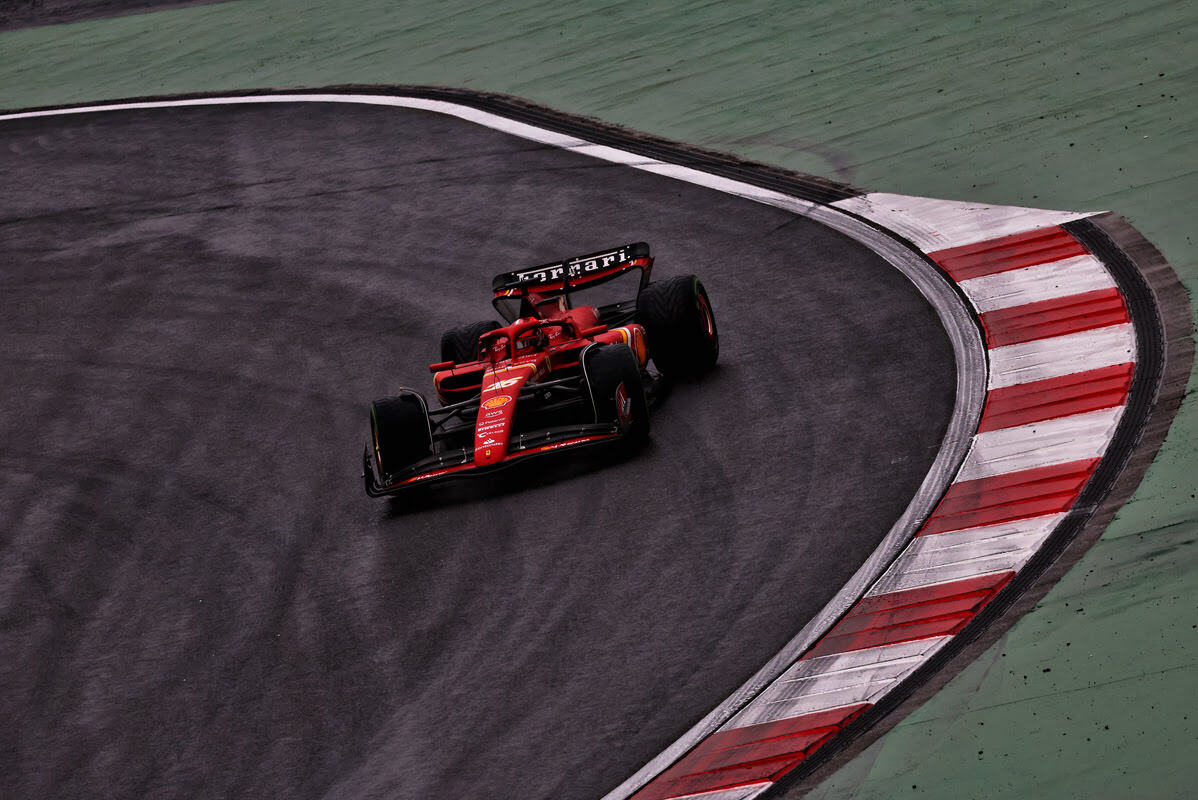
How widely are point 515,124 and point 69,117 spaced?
7890 millimetres

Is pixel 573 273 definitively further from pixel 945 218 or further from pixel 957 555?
pixel 957 555

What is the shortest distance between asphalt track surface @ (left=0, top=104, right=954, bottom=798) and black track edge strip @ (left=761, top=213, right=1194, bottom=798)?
991 millimetres

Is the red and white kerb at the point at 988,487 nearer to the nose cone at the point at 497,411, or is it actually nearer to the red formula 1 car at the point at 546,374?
the red formula 1 car at the point at 546,374

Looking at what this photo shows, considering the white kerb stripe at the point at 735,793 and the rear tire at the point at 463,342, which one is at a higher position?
the rear tire at the point at 463,342

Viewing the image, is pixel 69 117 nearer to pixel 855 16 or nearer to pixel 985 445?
pixel 855 16

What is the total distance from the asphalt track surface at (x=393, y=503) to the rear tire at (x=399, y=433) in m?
0.36

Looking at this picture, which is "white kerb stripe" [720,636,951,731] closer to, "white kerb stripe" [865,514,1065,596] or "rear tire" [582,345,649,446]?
"white kerb stripe" [865,514,1065,596]

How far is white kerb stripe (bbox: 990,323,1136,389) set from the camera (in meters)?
11.7

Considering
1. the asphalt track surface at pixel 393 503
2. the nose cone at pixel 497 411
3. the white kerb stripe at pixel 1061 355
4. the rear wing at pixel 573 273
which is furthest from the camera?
the rear wing at pixel 573 273

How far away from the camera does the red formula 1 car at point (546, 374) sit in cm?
1192

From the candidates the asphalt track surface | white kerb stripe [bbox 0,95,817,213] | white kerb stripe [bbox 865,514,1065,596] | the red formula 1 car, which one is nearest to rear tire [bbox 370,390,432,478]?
the red formula 1 car

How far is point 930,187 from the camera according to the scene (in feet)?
51.2

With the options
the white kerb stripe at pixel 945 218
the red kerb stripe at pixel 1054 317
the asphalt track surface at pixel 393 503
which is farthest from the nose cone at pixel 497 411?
the white kerb stripe at pixel 945 218

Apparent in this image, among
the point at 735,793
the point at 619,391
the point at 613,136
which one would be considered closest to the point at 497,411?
the point at 619,391
